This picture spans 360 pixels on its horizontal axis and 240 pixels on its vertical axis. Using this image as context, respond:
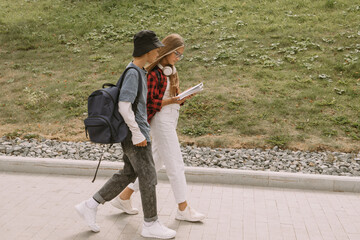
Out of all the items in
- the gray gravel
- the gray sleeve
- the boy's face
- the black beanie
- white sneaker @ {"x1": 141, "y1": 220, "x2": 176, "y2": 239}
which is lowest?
the gray gravel

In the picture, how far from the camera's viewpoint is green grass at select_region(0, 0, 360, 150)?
8.06m

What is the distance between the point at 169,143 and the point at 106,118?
31.7 inches

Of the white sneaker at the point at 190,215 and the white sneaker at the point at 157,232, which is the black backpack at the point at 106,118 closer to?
the white sneaker at the point at 157,232

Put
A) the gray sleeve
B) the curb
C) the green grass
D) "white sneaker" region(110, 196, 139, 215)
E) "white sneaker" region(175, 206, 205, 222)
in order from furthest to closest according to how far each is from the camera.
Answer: the green grass
the curb
"white sneaker" region(110, 196, 139, 215)
"white sneaker" region(175, 206, 205, 222)
the gray sleeve

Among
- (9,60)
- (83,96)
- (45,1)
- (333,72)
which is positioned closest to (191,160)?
(83,96)

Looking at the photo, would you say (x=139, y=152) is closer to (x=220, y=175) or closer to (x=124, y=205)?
(x=124, y=205)

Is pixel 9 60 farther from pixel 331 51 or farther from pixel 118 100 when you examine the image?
pixel 118 100

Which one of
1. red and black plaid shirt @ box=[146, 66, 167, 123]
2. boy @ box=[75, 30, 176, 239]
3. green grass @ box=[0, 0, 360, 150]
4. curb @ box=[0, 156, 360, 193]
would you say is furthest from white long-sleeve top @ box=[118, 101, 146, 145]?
green grass @ box=[0, 0, 360, 150]

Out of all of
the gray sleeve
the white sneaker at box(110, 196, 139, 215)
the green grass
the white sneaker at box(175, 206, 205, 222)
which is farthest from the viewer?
the green grass

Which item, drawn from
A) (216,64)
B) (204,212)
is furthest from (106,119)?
(216,64)

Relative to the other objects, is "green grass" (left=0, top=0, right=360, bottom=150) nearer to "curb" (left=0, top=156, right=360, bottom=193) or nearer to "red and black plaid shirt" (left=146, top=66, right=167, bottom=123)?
"curb" (left=0, top=156, right=360, bottom=193)

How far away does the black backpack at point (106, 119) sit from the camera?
3.65 meters

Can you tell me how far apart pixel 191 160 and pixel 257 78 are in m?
4.25

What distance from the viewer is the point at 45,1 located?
53.1 ft
